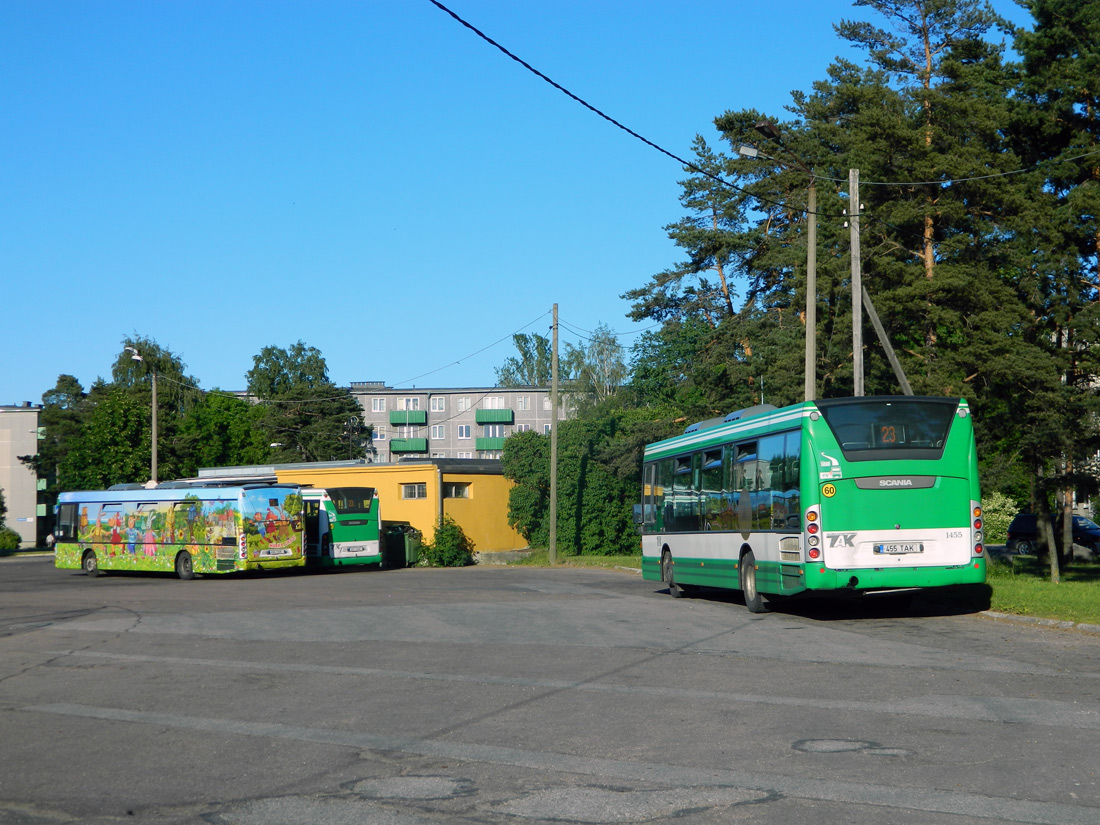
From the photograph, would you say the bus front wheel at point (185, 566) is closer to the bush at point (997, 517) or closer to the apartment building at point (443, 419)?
the bush at point (997, 517)

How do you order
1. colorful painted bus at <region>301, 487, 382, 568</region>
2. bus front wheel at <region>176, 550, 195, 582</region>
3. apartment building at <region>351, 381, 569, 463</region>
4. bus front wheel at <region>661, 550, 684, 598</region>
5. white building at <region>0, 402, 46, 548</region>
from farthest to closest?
1. apartment building at <region>351, 381, 569, 463</region>
2. white building at <region>0, 402, 46, 548</region>
3. colorful painted bus at <region>301, 487, 382, 568</region>
4. bus front wheel at <region>176, 550, 195, 582</region>
5. bus front wheel at <region>661, 550, 684, 598</region>

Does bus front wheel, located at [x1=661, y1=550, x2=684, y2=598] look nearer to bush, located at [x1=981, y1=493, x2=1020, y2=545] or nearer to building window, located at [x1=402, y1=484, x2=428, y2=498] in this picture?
building window, located at [x1=402, y1=484, x2=428, y2=498]

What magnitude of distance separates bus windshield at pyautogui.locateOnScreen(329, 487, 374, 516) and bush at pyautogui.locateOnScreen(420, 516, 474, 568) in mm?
4507

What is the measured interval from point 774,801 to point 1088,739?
2816mm

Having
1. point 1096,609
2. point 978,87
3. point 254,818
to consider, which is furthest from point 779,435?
point 978,87

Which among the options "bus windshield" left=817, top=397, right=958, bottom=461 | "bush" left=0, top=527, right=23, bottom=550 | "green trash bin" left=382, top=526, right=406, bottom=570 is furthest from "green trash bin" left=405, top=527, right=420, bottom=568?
"bush" left=0, top=527, right=23, bottom=550

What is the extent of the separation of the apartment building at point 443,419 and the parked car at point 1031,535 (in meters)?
72.8

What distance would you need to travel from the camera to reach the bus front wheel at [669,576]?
74.4 ft

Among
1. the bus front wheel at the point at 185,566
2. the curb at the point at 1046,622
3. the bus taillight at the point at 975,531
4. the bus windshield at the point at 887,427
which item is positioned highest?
the bus windshield at the point at 887,427

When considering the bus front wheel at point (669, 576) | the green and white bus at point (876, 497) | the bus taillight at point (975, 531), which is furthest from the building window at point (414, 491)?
the bus taillight at point (975, 531)

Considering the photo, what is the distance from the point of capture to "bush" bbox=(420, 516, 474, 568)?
4116 centimetres

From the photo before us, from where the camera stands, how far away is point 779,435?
55.4 ft

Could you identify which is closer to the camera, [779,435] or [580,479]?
[779,435]

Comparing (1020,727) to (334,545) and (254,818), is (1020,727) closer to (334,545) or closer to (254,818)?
(254,818)
